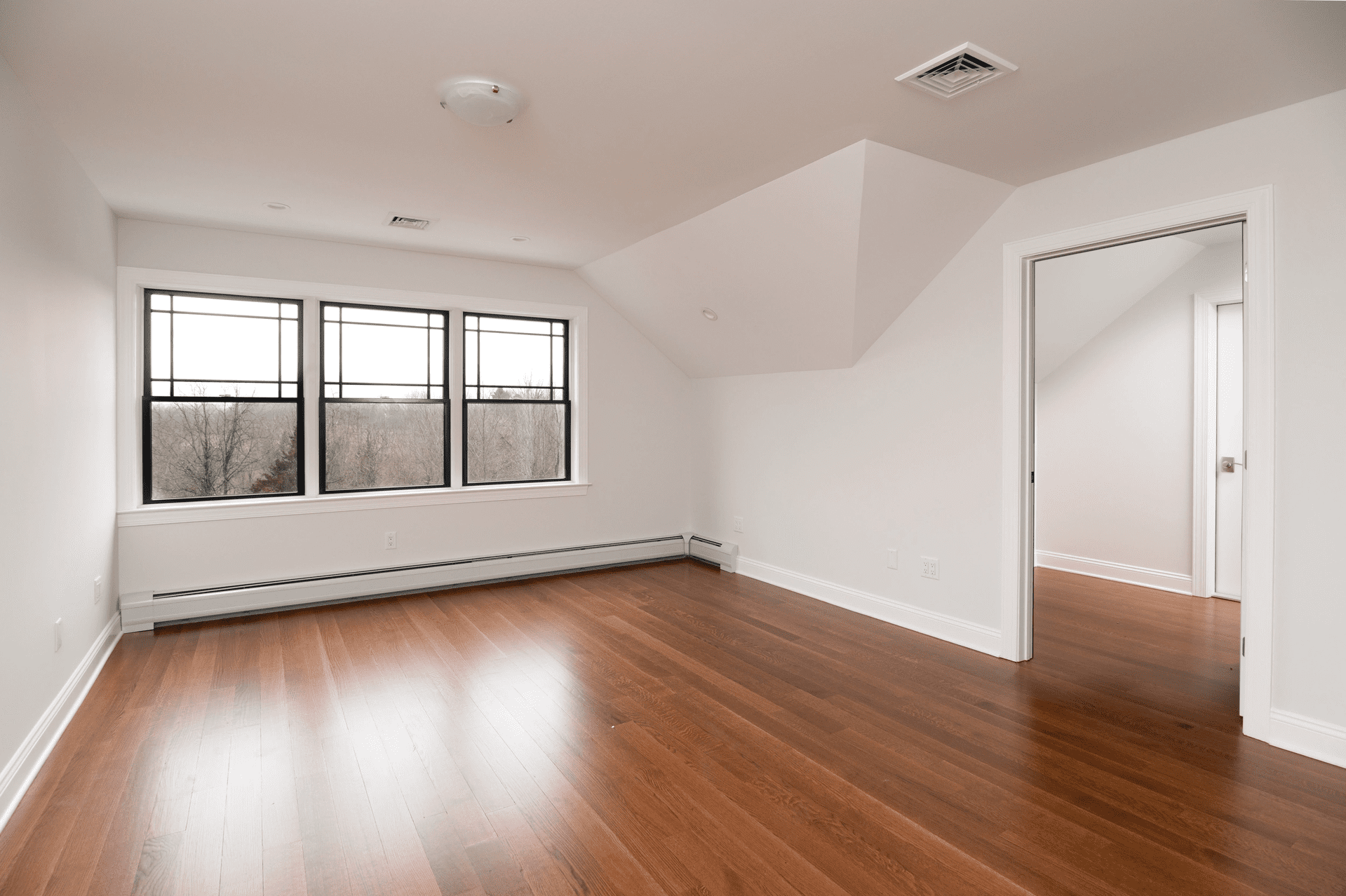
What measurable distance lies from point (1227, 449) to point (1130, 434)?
61 centimetres

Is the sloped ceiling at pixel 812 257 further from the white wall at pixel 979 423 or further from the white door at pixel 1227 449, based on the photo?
the white door at pixel 1227 449

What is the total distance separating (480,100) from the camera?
2656 mm

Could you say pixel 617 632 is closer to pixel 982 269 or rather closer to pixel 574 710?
pixel 574 710

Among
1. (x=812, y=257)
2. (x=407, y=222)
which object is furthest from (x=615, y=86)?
(x=407, y=222)

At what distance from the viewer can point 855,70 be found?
2469mm

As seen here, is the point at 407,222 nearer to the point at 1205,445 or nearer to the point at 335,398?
the point at 335,398

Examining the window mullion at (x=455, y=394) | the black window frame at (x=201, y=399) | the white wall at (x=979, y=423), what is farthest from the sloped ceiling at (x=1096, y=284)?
the black window frame at (x=201, y=399)

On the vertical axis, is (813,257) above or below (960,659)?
above

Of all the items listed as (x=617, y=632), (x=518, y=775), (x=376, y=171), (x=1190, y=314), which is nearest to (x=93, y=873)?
(x=518, y=775)

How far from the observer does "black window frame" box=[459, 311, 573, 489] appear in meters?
5.54

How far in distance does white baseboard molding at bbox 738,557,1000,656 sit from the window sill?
176cm

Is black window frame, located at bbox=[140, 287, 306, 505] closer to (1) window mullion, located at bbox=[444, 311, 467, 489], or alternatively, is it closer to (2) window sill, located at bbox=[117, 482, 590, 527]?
(2) window sill, located at bbox=[117, 482, 590, 527]

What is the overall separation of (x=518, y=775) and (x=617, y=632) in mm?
1677

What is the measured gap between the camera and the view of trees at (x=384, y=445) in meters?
→ 5.07
